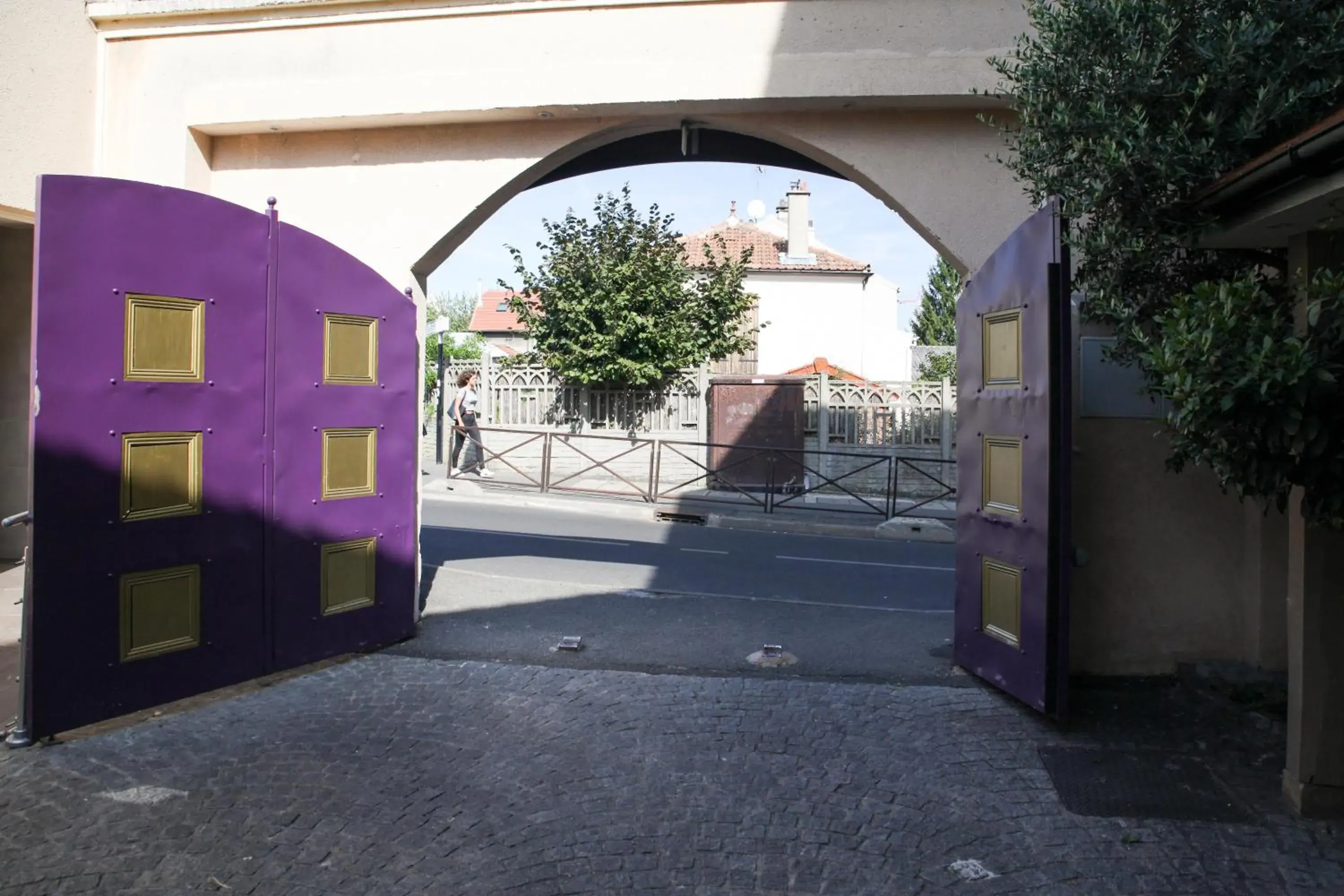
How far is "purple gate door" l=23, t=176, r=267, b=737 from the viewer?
441 cm

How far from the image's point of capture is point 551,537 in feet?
40.2

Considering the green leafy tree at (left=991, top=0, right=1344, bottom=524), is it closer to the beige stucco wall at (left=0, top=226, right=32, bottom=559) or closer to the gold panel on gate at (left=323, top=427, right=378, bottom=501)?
the gold panel on gate at (left=323, top=427, right=378, bottom=501)

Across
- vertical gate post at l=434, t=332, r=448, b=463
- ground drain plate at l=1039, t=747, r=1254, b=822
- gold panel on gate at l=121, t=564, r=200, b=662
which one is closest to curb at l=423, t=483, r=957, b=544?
vertical gate post at l=434, t=332, r=448, b=463

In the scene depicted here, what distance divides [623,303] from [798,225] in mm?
20070

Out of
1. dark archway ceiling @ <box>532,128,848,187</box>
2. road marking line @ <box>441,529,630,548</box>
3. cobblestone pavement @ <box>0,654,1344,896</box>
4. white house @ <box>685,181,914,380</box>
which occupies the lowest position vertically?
cobblestone pavement @ <box>0,654,1344,896</box>

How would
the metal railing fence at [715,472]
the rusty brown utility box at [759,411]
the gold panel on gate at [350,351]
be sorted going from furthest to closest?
the rusty brown utility box at [759,411] → the metal railing fence at [715,472] → the gold panel on gate at [350,351]

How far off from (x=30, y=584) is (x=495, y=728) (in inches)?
86.8

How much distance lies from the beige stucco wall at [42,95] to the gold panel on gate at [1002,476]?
6.21 meters

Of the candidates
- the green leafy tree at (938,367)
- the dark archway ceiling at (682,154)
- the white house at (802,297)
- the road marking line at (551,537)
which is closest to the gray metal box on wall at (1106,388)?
the dark archway ceiling at (682,154)

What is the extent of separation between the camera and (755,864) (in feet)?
12.0

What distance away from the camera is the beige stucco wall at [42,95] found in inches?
244

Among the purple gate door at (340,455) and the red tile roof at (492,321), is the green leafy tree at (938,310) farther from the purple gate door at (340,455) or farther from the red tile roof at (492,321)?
the purple gate door at (340,455)

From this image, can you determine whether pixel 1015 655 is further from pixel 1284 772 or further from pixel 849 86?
pixel 849 86

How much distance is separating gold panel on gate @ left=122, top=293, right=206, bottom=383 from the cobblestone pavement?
177 cm
